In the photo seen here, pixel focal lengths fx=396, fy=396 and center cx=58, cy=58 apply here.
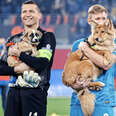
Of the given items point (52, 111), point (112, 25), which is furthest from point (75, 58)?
point (52, 111)

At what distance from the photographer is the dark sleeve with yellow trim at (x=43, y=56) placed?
334 centimetres

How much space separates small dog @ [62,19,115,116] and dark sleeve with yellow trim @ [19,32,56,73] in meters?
0.19

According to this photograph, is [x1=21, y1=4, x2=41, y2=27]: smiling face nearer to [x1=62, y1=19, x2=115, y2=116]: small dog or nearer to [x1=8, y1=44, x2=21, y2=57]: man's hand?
[x1=8, y1=44, x2=21, y2=57]: man's hand

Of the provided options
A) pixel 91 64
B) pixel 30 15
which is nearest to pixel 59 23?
pixel 30 15

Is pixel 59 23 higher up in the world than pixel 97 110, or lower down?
higher up

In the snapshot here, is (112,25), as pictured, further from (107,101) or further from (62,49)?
(62,49)

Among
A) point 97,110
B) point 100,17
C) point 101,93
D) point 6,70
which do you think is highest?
point 100,17

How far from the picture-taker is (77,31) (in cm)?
1197

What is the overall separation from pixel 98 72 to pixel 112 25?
1.42 feet

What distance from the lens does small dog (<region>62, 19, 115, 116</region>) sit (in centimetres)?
334

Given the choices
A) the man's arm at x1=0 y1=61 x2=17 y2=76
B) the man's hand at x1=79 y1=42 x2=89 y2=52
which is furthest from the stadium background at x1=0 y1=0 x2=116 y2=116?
the man's hand at x1=79 y1=42 x2=89 y2=52

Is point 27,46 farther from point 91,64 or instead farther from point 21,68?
point 91,64

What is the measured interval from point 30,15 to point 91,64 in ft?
2.36

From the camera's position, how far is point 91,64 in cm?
336
